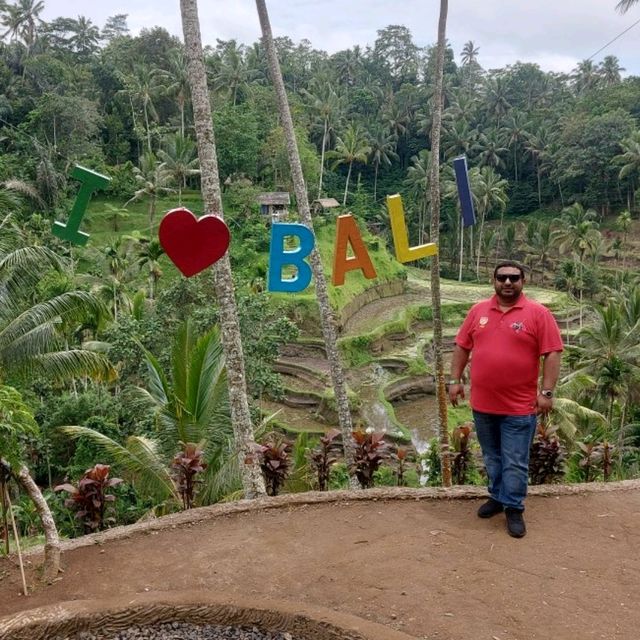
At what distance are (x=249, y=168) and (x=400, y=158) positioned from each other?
19.9m

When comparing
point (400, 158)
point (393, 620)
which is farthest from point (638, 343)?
point (400, 158)

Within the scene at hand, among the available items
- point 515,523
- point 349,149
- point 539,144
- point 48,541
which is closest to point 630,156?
point 539,144

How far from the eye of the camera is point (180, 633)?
3.24 meters

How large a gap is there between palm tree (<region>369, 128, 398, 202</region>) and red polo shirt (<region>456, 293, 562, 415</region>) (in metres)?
41.3

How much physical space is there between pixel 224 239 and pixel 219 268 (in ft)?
3.71

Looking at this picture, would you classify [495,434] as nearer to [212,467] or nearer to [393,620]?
[393,620]

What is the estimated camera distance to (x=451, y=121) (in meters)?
44.5

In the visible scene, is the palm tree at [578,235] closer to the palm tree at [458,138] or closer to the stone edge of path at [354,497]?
the palm tree at [458,138]

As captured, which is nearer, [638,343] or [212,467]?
[212,467]

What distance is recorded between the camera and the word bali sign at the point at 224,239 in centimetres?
447

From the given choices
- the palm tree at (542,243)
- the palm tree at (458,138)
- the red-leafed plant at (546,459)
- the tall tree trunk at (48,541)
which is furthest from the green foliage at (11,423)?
the palm tree at (458,138)

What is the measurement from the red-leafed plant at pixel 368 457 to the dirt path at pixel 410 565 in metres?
1.15

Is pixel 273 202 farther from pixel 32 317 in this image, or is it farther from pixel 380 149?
pixel 32 317

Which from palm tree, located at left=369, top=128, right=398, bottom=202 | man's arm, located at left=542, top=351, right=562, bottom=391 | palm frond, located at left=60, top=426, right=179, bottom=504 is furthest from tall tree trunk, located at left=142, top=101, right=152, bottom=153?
man's arm, located at left=542, top=351, right=562, bottom=391
